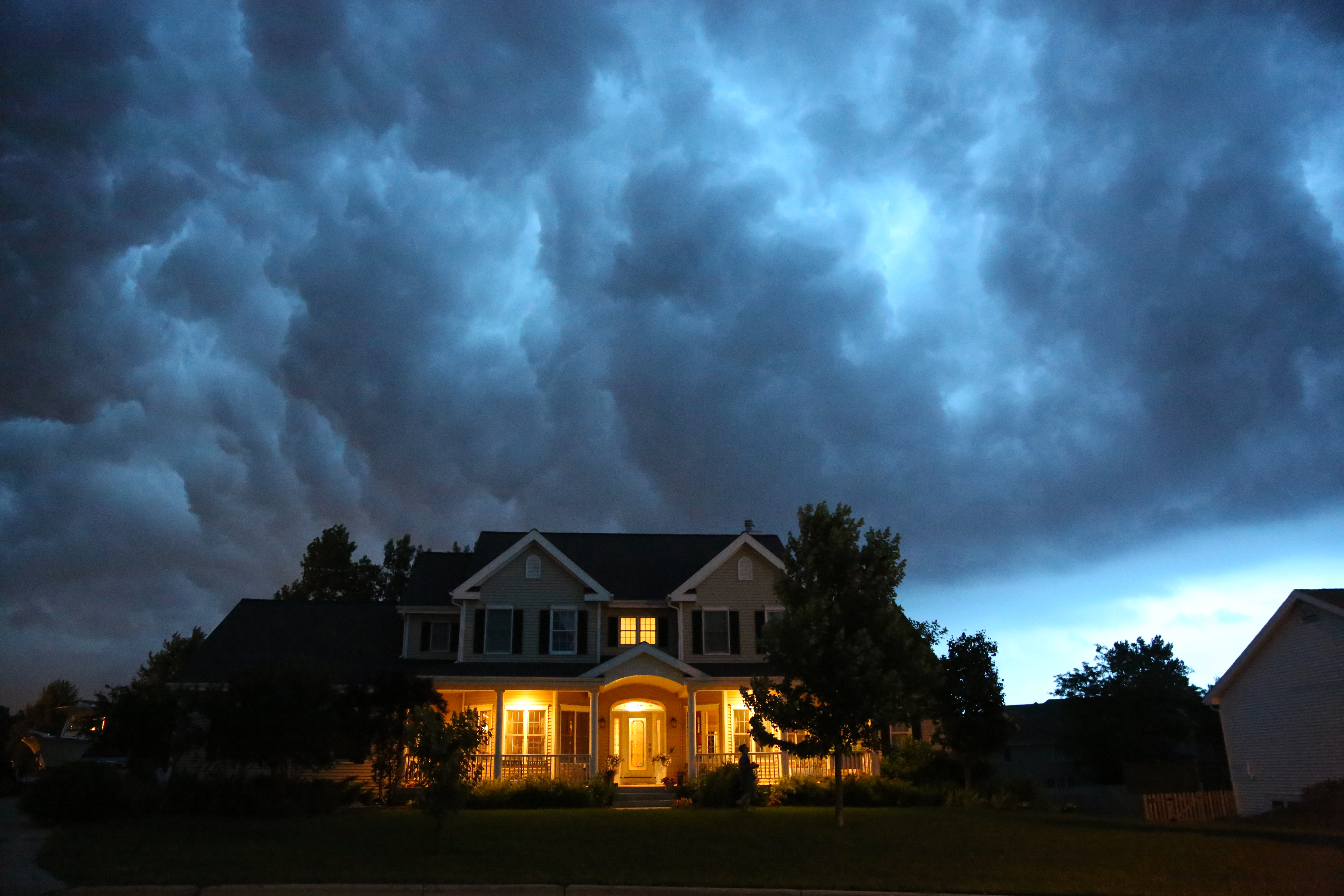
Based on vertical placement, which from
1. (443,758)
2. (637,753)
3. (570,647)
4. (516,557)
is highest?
(516,557)

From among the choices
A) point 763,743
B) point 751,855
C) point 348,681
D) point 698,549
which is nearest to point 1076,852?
point 751,855

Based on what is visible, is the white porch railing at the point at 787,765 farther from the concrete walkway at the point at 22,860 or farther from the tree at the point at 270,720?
the concrete walkway at the point at 22,860

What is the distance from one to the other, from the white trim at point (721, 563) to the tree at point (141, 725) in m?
15.4

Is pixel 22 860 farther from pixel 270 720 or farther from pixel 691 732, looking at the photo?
pixel 691 732

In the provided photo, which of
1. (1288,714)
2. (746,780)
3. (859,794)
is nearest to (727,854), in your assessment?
(746,780)

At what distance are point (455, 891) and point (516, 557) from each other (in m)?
21.8

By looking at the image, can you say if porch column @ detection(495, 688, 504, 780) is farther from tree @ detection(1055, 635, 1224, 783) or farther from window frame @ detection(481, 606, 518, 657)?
tree @ detection(1055, 635, 1224, 783)

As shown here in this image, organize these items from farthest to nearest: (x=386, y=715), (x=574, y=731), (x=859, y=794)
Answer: (x=574, y=731) < (x=859, y=794) < (x=386, y=715)

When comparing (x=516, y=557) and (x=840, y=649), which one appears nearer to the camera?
(x=840, y=649)

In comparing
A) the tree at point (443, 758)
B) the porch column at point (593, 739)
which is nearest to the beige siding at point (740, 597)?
the porch column at point (593, 739)

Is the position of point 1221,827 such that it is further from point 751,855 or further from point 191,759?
point 191,759

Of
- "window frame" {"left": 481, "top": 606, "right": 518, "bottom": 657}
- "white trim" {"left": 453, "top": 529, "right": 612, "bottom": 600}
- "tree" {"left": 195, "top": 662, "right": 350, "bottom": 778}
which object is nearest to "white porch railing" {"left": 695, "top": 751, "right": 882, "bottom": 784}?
"white trim" {"left": 453, "top": 529, "right": 612, "bottom": 600}

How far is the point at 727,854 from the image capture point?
13023mm

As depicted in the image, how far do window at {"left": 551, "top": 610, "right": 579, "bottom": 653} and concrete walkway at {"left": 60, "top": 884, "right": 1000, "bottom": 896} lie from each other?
20.8m
